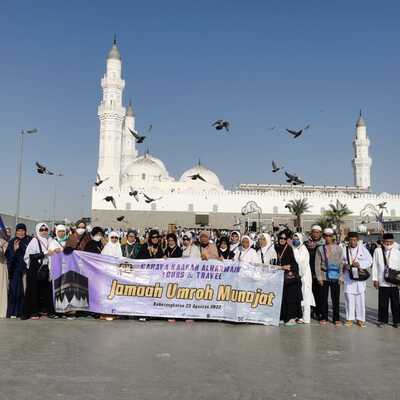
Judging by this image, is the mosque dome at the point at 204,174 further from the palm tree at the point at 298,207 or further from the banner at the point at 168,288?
the banner at the point at 168,288

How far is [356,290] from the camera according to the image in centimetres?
707

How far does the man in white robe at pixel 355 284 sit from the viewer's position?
275 inches

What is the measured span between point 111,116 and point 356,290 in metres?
51.2

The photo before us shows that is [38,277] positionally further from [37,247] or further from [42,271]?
[37,247]

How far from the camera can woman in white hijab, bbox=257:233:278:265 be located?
7398mm

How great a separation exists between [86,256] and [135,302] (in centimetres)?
112

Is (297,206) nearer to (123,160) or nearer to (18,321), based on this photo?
(123,160)

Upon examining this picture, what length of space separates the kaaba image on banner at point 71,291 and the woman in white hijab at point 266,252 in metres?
2.92

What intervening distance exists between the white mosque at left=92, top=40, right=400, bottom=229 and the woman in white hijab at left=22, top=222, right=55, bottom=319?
4890 cm

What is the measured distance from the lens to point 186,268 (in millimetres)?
7141

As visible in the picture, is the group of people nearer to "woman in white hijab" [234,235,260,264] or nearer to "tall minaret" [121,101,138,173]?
"woman in white hijab" [234,235,260,264]

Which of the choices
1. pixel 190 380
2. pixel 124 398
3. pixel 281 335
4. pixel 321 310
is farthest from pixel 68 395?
pixel 321 310

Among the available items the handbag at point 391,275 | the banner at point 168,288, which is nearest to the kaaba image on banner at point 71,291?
the banner at point 168,288

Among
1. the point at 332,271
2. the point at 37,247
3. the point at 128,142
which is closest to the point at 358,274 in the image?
the point at 332,271
